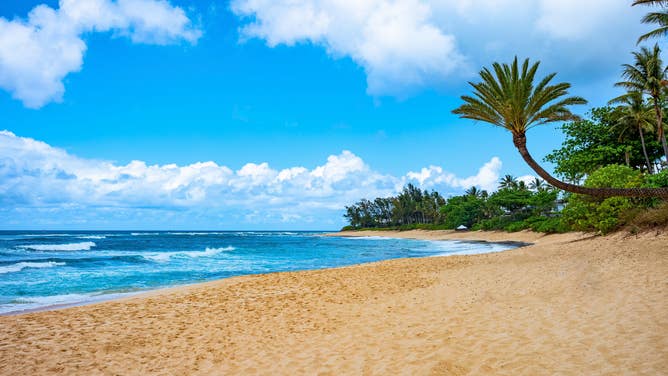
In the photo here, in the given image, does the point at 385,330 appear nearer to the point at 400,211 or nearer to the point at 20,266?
the point at 20,266

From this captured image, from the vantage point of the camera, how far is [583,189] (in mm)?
8078

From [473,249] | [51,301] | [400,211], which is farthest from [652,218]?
[400,211]

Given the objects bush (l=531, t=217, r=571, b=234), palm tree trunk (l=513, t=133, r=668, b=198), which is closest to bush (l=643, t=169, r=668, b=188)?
palm tree trunk (l=513, t=133, r=668, b=198)

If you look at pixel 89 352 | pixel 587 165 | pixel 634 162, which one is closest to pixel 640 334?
pixel 89 352

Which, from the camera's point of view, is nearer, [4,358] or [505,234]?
[4,358]

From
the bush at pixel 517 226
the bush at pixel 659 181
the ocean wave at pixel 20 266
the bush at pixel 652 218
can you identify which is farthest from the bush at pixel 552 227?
the ocean wave at pixel 20 266

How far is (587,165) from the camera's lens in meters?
31.9

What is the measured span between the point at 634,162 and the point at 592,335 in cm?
3736

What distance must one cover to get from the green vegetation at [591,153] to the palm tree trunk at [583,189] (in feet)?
0.05

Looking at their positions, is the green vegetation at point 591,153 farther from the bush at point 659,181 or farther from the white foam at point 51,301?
the white foam at point 51,301

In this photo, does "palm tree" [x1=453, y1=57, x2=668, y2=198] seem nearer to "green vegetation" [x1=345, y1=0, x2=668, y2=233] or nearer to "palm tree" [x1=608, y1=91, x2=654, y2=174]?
"green vegetation" [x1=345, y1=0, x2=668, y2=233]

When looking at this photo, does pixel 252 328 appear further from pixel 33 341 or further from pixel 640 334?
pixel 640 334

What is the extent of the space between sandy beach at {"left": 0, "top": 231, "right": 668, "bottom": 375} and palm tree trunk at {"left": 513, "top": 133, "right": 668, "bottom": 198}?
2.28 meters

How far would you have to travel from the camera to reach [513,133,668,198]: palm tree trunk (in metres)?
7.21
